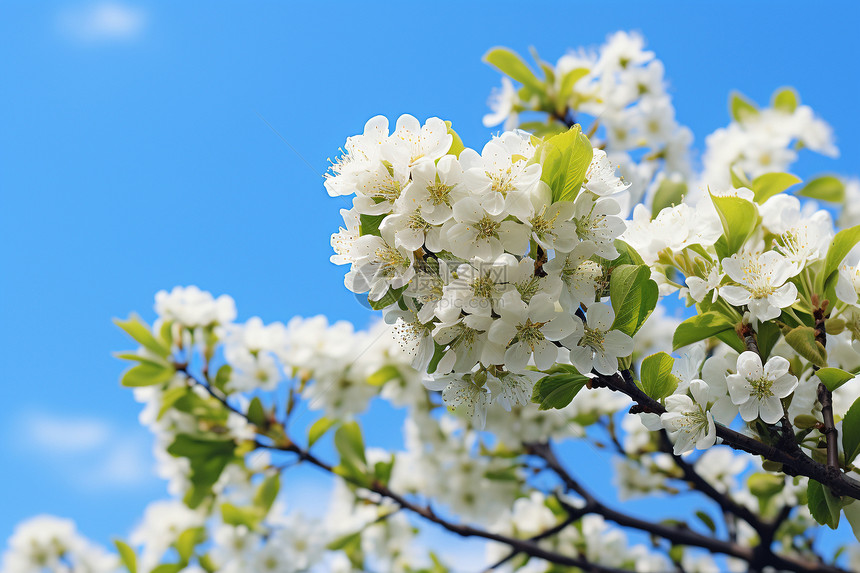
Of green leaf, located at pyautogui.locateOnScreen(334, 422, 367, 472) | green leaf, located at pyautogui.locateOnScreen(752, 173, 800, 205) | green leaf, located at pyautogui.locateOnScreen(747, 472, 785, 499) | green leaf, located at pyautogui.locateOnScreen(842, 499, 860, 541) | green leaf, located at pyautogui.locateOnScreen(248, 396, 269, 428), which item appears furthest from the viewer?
green leaf, located at pyautogui.locateOnScreen(334, 422, 367, 472)

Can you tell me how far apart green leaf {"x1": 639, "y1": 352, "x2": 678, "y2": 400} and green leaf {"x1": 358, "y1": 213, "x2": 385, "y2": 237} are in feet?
1.82

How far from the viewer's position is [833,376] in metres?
1.23

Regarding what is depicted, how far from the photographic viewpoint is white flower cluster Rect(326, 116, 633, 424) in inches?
42.5

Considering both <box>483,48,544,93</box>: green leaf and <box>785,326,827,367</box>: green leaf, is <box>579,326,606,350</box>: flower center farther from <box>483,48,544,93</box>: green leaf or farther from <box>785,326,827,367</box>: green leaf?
<box>483,48,544,93</box>: green leaf

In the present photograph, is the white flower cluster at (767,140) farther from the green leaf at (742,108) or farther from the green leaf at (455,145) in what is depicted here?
the green leaf at (455,145)

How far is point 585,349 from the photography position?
45.8 inches

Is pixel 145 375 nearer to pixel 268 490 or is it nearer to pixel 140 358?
pixel 140 358

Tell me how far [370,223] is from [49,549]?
445cm

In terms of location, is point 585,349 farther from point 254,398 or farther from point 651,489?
point 651,489

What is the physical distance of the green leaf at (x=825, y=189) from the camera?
2.90 meters

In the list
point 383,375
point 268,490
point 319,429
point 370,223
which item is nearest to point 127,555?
point 268,490

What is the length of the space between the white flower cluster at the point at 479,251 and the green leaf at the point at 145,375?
172 centimetres

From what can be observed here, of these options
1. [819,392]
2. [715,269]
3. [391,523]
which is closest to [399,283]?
[715,269]

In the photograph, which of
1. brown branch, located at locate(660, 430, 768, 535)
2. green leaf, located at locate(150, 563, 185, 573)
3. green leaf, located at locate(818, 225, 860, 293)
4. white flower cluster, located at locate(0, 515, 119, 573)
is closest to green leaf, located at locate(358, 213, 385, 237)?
green leaf, located at locate(818, 225, 860, 293)
